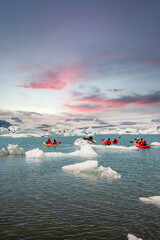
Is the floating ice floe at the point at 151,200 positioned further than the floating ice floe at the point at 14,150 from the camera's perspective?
No

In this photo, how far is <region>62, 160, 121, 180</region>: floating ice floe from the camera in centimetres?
1945

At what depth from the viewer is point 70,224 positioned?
31.9 feet

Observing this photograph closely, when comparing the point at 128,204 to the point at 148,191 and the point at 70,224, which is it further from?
the point at 70,224

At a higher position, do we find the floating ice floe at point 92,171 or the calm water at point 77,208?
the floating ice floe at point 92,171

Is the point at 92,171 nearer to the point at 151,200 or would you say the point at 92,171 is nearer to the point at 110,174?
the point at 110,174

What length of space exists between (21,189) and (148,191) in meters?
10.5

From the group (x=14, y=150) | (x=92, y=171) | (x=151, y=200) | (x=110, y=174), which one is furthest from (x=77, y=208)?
(x=14, y=150)

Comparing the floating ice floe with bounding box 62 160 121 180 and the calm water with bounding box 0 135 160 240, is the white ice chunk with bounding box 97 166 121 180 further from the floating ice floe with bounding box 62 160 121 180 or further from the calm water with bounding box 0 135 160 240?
the calm water with bounding box 0 135 160 240

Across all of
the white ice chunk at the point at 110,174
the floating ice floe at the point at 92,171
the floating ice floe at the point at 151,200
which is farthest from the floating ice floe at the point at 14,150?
the floating ice floe at the point at 151,200

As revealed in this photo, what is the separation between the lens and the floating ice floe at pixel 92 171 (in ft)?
63.8

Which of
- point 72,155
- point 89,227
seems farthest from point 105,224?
point 72,155

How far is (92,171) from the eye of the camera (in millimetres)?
21234

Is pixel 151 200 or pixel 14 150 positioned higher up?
pixel 14 150

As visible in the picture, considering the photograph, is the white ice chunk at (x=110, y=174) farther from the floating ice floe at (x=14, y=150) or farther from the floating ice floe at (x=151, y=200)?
the floating ice floe at (x=14, y=150)
